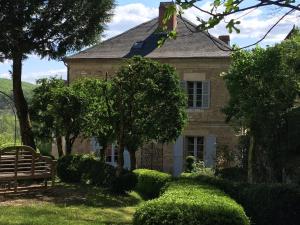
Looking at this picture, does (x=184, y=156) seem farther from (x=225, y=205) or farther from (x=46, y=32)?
(x=225, y=205)

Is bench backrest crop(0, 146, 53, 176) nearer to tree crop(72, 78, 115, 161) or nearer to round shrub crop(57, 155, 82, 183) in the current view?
round shrub crop(57, 155, 82, 183)

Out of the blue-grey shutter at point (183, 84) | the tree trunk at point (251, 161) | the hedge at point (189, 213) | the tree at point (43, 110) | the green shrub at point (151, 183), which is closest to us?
the hedge at point (189, 213)

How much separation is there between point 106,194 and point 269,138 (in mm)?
6615

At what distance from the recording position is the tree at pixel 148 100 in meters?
14.7

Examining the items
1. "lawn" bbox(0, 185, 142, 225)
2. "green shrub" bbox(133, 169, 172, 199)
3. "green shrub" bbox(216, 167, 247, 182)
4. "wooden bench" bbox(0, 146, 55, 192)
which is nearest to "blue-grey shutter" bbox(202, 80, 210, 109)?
"green shrub" bbox(216, 167, 247, 182)

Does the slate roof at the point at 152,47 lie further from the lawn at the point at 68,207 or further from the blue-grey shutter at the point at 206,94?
the lawn at the point at 68,207

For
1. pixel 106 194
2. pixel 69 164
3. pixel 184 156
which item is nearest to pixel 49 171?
pixel 106 194

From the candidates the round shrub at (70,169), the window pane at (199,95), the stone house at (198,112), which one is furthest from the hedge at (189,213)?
the window pane at (199,95)

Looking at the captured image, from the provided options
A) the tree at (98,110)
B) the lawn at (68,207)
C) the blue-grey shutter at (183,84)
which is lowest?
the lawn at (68,207)

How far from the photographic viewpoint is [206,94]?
1098 inches

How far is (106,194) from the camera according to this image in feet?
46.1

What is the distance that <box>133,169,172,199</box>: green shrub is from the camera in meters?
14.7

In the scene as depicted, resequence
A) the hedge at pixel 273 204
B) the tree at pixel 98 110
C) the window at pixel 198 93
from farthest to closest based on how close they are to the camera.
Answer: the window at pixel 198 93
the tree at pixel 98 110
the hedge at pixel 273 204

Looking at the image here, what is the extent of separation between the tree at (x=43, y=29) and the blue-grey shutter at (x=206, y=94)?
10235 millimetres
